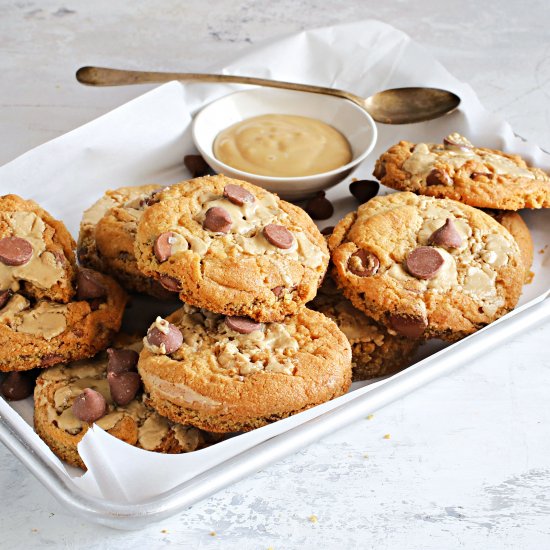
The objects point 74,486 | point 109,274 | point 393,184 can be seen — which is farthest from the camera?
point 393,184

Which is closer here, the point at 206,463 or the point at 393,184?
the point at 206,463

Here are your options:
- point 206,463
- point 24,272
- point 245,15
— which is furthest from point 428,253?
point 245,15

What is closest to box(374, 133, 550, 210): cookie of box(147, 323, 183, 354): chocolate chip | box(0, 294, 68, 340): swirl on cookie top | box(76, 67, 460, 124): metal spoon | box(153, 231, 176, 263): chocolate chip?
box(76, 67, 460, 124): metal spoon

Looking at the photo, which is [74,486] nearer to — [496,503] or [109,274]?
[109,274]

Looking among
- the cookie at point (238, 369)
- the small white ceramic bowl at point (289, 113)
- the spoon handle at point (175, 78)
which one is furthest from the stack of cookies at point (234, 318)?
the spoon handle at point (175, 78)

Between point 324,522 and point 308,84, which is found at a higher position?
point 308,84

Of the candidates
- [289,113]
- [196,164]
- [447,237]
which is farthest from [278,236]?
[289,113]

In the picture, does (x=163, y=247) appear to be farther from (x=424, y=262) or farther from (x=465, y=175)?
(x=465, y=175)

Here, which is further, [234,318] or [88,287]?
[88,287]
